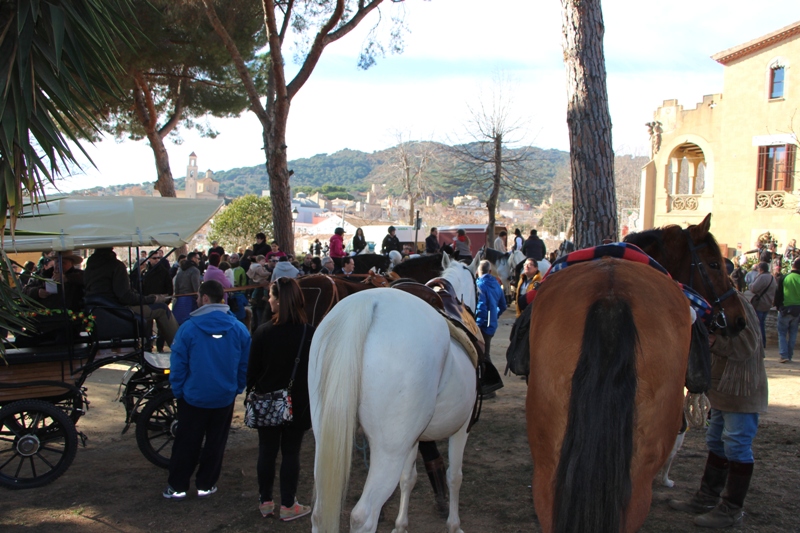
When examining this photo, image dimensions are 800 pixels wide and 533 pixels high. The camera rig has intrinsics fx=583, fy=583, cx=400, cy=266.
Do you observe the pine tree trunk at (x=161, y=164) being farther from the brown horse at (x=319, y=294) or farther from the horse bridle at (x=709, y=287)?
the horse bridle at (x=709, y=287)

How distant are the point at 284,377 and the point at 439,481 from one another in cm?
141

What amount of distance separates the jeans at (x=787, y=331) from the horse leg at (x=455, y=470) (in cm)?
964

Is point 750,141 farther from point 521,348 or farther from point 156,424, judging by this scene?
point 156,424

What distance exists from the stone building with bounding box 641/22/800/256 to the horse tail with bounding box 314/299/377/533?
26786 mm

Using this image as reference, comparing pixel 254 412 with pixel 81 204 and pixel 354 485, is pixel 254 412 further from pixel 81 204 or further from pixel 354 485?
pixel 81 204

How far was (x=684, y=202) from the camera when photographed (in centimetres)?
2844

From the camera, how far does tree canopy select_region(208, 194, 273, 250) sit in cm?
3753

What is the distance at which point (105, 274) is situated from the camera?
5.93m

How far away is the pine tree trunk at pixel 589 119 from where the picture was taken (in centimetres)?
647

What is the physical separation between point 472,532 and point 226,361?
7.49 feet

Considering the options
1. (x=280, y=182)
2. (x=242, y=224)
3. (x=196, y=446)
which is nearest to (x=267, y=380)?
(x=196, y=446)

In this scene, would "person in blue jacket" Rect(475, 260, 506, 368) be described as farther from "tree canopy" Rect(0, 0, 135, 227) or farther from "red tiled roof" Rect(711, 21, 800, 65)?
"red tiled roof" Rect(711, 21, 800, 65)

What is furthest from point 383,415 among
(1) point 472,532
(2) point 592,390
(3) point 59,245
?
(3) point 59,245

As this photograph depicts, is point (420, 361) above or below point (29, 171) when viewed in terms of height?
below
